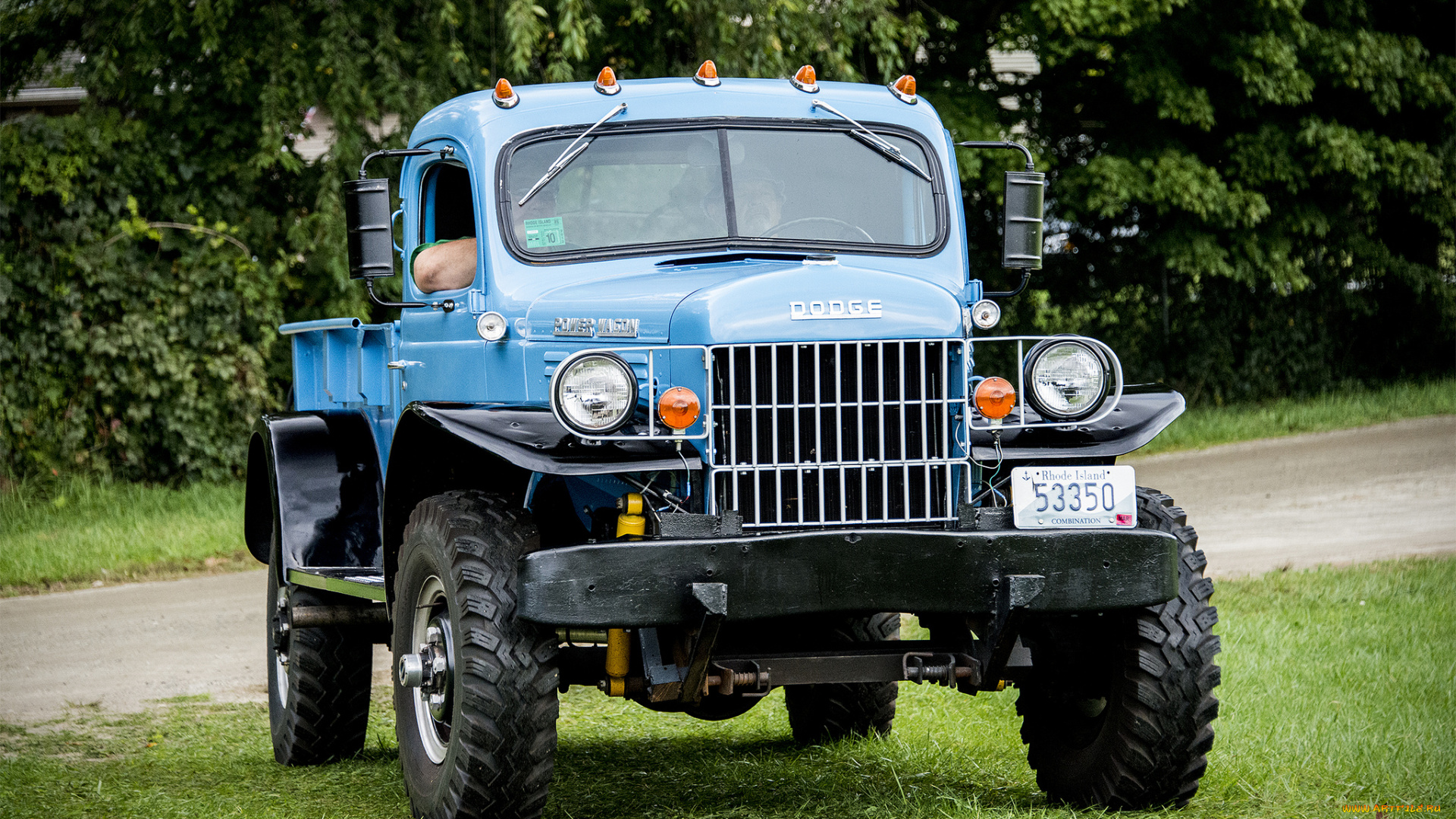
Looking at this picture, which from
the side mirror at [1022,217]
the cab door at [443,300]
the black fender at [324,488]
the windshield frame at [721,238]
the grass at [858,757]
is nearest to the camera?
the grass at [858,757]

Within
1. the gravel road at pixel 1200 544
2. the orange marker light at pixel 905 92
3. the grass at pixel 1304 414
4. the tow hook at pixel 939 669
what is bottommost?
the gravel road at pixel 1200 544

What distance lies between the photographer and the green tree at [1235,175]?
1584cm

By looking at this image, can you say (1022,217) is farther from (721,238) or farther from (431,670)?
(431,670)

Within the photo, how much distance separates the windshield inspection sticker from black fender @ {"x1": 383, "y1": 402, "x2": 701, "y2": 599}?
32.9 inches

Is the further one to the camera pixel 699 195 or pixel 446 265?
pixel 446 265


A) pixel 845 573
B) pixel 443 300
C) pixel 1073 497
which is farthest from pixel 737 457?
pixel 443 300

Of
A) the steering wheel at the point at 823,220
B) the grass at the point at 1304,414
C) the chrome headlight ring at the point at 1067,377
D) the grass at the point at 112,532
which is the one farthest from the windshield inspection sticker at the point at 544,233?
the grass at the point at 1304,414

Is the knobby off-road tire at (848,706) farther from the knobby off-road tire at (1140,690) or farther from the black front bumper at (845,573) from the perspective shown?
the black front bumper at (845,573)

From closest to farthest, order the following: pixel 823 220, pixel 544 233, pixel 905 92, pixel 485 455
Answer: pixel 485 455, pixel 544 233, pixel 823 220, pixel 905 92

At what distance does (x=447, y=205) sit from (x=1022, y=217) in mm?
2167

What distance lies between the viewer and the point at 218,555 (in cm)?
1190

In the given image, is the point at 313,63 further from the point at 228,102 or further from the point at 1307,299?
the point at 1307,299

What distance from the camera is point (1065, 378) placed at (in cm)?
464

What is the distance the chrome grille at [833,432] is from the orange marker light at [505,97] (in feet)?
5.16
